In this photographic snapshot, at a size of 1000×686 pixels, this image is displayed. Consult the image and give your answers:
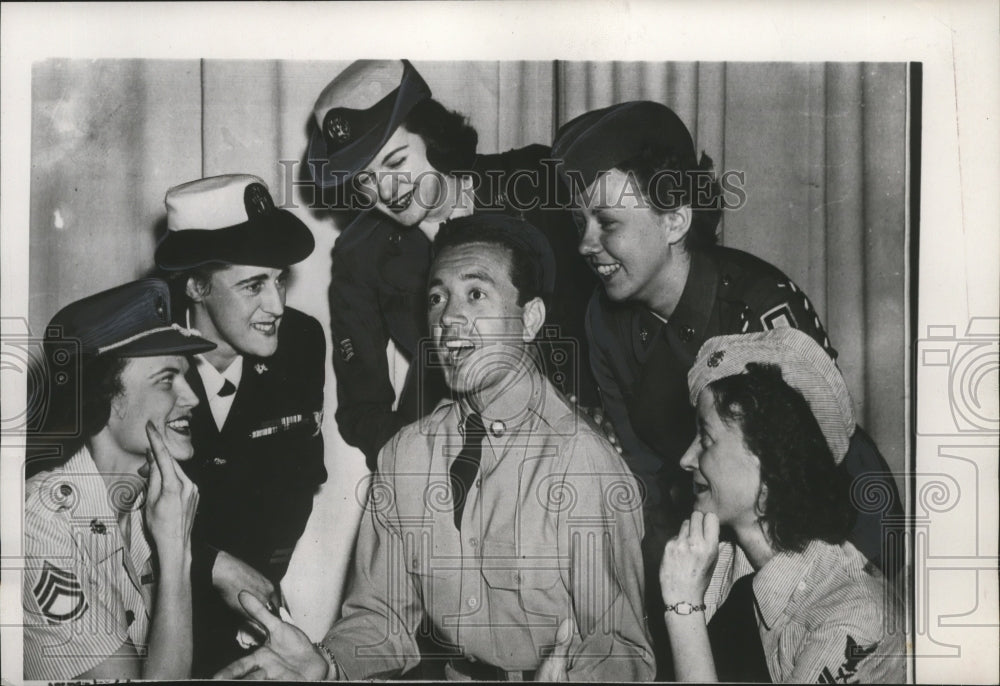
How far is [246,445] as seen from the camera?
120 inches

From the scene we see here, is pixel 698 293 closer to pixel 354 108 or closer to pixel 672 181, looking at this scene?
pixel 672 181

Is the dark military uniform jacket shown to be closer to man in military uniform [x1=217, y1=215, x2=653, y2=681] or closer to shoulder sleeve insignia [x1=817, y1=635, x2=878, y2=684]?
man in military uniform [x1=217, y1=215, x2=653, y2=681]

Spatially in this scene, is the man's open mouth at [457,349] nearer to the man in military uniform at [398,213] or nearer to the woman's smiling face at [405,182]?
the man in military uniform at [398,213]

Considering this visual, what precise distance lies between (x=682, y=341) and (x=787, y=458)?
0.53 metres

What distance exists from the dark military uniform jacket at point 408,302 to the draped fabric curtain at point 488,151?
77mm

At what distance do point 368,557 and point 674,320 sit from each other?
134 cm

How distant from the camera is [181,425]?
305 centimetres

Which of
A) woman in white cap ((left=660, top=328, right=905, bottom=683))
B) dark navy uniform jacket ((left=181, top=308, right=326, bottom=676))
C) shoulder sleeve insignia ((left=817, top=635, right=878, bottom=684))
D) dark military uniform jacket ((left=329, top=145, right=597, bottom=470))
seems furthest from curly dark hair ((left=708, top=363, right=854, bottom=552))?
dark navy uniform jacket ((left=181, top=308, right=326, bottom=676))

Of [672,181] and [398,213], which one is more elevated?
[672,181]

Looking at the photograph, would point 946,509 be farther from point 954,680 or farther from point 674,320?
point 674,320

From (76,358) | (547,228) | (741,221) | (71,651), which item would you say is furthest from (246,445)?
(741,221)

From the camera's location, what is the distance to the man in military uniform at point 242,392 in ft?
9.96

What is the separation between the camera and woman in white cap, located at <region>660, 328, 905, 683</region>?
2.99 m

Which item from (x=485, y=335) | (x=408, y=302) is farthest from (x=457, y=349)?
(x=408, y=302)
